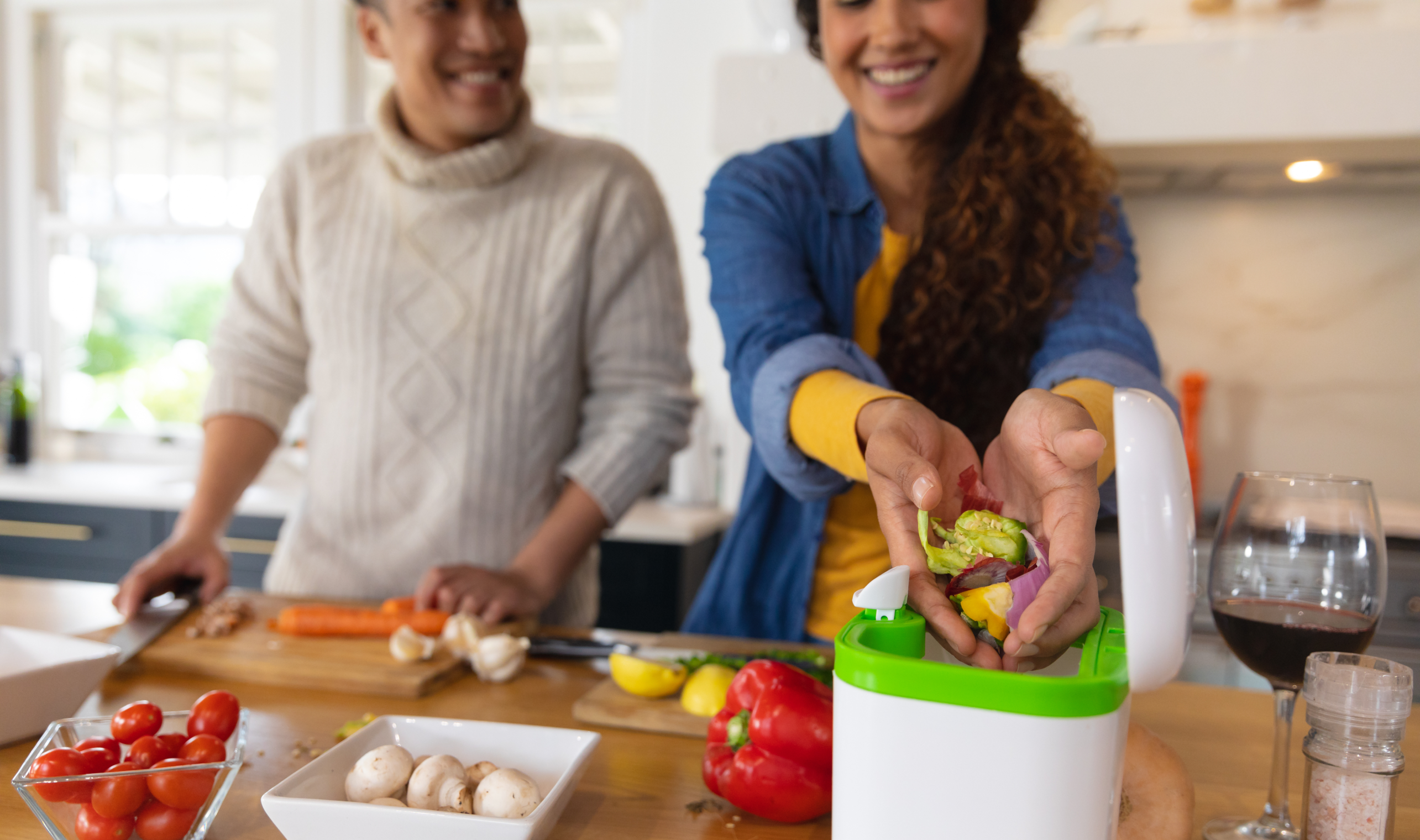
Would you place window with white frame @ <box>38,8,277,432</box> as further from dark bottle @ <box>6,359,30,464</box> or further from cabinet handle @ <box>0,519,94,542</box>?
cabinet handle @ <box>0,519,94,542</box>

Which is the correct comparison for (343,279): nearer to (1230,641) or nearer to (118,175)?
(1230,641)

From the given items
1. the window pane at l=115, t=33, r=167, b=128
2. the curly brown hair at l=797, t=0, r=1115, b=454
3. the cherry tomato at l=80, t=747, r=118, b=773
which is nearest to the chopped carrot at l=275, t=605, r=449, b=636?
the cherry tomato at l=80, t=747, r=118, b=773

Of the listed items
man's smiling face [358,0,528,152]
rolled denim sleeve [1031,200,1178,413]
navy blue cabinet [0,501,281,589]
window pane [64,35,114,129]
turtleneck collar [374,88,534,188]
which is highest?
window pane [64,35,114,129]

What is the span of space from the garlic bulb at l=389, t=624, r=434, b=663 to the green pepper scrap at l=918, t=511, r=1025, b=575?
64cm

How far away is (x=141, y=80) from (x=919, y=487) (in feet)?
12.2

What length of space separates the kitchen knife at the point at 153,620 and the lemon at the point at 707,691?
528mm

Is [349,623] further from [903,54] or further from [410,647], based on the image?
[903,54]

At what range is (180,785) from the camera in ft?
2.11

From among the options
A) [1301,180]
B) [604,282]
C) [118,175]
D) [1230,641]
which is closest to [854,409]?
[1230,641]

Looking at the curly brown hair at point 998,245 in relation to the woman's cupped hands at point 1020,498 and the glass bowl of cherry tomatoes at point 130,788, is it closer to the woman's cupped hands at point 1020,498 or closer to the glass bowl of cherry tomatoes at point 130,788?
the woman's cupped hands at point 1020,498

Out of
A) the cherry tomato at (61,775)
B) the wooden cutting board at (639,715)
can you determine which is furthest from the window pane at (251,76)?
the cherry tomato at (61,775)

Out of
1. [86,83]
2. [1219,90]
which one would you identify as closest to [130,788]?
A: [1219,90]

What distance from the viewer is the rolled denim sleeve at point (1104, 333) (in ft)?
3.02

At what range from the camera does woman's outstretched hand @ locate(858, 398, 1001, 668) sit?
55 cm
